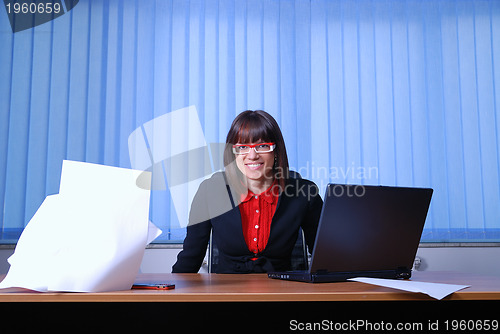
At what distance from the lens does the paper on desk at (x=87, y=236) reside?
88cm

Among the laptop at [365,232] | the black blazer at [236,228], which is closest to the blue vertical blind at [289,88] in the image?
the black blazer at [236,228]

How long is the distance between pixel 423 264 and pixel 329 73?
1.17 m

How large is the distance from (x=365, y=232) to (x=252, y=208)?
749mm

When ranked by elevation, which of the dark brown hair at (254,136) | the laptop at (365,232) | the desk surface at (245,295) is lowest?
the desk surface at (245,295)

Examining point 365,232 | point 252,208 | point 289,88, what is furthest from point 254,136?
point 289,88

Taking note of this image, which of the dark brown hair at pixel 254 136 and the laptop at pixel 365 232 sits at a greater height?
the dark brown hair at pixel 254 136

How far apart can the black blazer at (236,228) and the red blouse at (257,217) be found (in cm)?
3

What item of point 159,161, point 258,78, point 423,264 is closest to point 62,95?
point 159,161

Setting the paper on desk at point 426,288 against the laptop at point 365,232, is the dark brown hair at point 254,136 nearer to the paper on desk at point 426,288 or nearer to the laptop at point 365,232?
the laptop at point 365,232

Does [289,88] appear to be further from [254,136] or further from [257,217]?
[257,217]

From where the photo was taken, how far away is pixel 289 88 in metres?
2.54

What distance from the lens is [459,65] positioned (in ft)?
8.46

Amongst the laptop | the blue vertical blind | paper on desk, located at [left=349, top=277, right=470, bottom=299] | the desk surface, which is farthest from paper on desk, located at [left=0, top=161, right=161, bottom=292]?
the blue vertical blind

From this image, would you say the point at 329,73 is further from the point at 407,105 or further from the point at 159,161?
the point at 159,161
